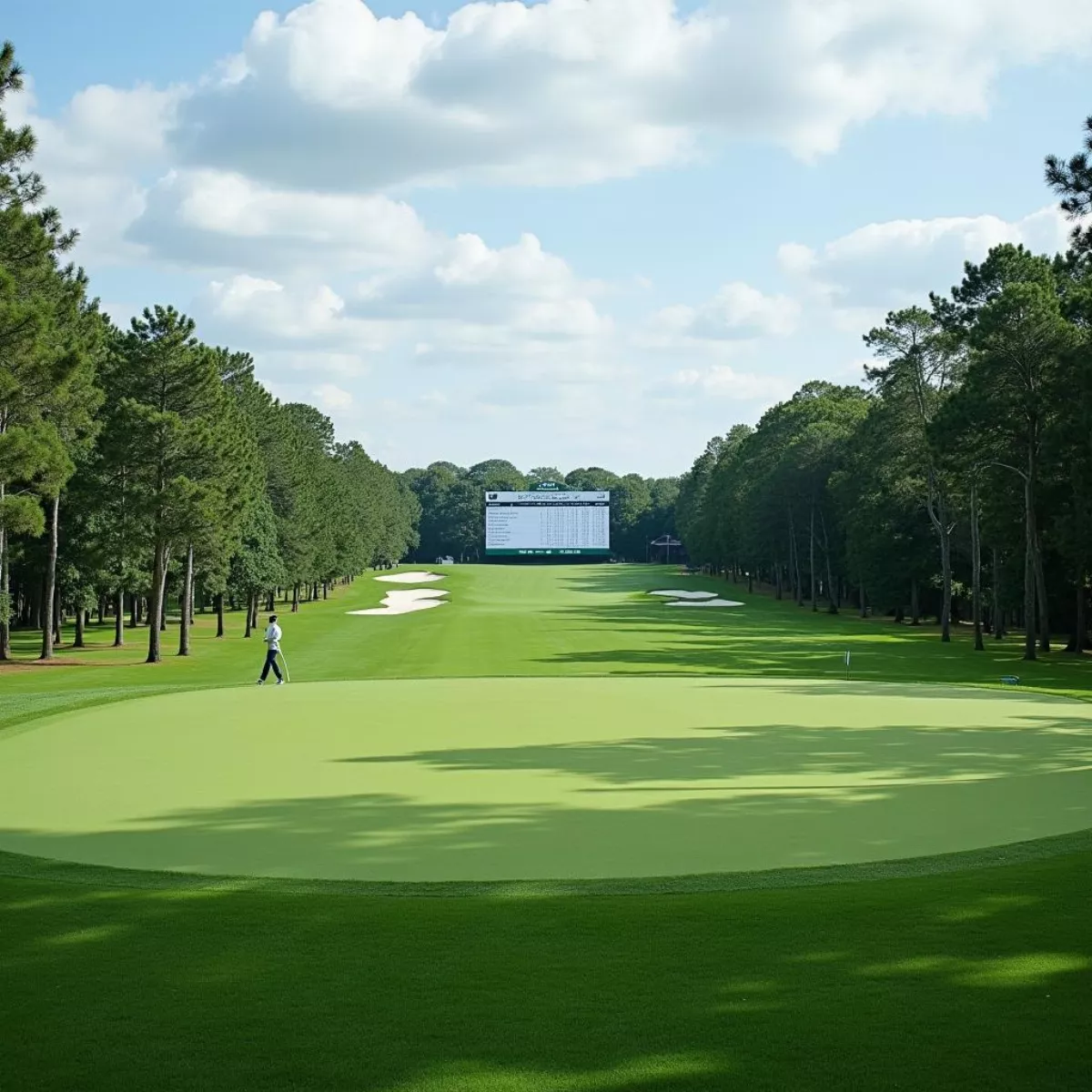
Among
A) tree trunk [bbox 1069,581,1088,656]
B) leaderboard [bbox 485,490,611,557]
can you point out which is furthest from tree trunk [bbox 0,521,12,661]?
leaderboard [bbox 485,490,611,557]

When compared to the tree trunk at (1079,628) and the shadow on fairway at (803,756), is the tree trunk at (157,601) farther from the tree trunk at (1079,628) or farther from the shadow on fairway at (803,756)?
the tree trunk at (1079,628)

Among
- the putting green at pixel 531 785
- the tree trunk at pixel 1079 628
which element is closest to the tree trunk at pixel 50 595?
the putting green at pixel 531 785

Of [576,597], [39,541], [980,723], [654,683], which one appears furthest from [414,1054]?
[576,597]

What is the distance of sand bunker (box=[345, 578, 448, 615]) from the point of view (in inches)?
3507

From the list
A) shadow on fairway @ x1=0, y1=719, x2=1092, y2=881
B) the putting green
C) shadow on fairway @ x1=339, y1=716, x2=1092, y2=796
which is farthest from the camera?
shadow on fairway @ x1=339, y1=716, x2=1092, y2=796

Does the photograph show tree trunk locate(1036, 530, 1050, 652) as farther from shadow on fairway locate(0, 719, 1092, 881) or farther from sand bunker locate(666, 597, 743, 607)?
sand bunker locate(666, 597, 743, 607)

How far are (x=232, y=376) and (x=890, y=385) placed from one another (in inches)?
1615

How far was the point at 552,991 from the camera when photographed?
7.59m

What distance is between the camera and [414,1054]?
655 centimetres

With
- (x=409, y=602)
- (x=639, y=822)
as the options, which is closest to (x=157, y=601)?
(x=639, y=822)

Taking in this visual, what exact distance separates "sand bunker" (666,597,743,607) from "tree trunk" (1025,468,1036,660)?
42.7 m

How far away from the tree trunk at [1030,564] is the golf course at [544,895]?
2381cm

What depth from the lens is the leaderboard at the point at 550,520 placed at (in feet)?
545

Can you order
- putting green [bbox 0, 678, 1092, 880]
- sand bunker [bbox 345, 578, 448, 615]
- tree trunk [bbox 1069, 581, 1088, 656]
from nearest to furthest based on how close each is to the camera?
putting green [bbox 0, 678, 1092, 880], tree trunk [bbox 1069, 581, 1088, 656], sand bunker [bbox 345, 578, 448, 615]
